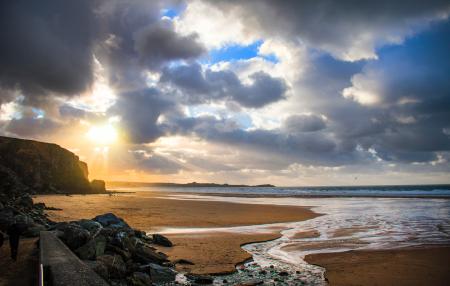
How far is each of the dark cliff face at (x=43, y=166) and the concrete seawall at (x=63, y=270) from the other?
59.1 meters

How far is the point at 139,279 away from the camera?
354 inches

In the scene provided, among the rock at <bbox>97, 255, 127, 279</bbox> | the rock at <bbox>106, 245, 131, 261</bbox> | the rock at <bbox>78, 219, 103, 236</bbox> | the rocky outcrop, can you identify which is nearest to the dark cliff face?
the rock at <bbox>78, 219, 103, 236</bbox>

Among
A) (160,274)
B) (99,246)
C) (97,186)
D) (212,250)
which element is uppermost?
(99,246)

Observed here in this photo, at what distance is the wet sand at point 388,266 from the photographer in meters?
10.0

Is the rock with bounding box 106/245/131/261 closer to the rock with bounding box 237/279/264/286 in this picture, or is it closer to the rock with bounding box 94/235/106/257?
the rock with bounding box 94/235/106/257

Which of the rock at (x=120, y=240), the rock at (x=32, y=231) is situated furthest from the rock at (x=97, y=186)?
the rock at (x=120, y=240)

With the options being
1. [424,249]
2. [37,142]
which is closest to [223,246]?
[424,249]

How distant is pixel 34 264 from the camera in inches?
368

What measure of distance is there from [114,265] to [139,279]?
3.23 ft

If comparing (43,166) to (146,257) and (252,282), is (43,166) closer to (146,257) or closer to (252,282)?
(146,257)

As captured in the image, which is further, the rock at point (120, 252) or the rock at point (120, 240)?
the rock at point (120, 240)

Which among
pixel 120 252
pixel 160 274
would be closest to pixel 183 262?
pixel 160 274

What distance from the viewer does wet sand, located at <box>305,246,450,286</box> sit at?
10023mm

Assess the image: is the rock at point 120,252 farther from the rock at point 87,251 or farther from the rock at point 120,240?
the rock at point 87,251
